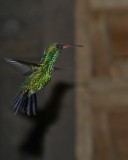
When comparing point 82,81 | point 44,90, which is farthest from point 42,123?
point 82,81

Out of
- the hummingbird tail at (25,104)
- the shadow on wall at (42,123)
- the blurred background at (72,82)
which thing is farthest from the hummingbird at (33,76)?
the shadow on wall at (42,123)

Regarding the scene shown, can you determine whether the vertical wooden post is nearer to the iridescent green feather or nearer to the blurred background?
the blurred background

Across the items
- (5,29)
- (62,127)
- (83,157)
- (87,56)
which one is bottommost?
(83,157)

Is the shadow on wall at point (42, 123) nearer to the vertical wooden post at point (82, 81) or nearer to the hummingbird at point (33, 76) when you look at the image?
the vertical wooden post at point (82, 81)

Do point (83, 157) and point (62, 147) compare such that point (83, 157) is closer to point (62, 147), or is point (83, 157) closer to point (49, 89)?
point (62, 147)

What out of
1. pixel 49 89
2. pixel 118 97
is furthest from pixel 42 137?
pixel 118 97

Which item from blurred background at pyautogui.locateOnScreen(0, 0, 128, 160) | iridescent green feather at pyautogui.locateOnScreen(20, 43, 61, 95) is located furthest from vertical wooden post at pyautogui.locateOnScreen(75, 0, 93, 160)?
iridescent green feather at pyautogui.locateOnScreen(20, 43, 61, 95)

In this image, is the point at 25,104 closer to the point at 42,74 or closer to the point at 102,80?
the point at 42,74
